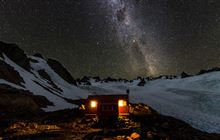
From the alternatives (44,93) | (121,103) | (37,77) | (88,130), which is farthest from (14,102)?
(37,77)

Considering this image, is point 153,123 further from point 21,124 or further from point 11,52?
point 11,52

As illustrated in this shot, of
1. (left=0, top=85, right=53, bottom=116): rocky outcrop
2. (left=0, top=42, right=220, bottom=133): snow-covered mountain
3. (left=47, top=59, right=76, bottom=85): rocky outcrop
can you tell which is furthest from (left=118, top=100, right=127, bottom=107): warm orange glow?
(left=47, top=59, right=76, bottom=85): rocky outcrop

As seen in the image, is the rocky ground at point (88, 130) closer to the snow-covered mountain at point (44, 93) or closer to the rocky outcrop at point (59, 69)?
the snow-covered mountain at point (44, 93)

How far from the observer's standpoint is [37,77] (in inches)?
2758

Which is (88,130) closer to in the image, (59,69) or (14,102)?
(14,102)

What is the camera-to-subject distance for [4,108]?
3444 cm

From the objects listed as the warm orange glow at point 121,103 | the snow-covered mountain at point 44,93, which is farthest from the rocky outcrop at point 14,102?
the warm orange glow at point 121,103

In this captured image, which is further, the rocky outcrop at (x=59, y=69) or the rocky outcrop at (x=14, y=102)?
the rocky outcrop at (x=59, y=69)

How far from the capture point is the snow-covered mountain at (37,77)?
49.1 metres

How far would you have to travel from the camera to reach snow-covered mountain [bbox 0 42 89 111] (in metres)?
49.1

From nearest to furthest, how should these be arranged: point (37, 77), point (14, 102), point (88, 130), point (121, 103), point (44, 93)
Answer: point (88, 130) < point (121, 103) < point (14, 102) < point (44, 93) < point (37, 77)

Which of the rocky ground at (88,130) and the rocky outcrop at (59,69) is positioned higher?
the rocky outcrop at (59,69)

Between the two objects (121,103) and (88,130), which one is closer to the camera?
(88,130)

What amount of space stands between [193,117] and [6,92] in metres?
34.4
